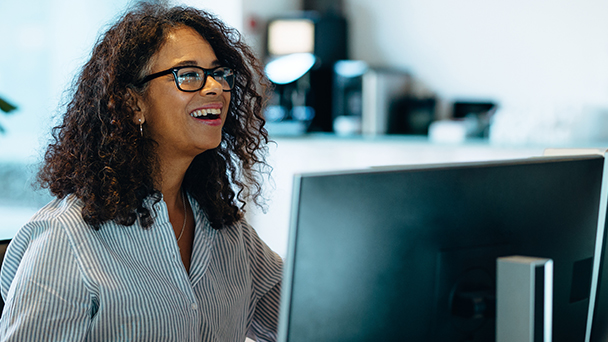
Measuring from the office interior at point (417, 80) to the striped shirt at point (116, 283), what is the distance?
7.67ft

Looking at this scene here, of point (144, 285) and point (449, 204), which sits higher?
point (449, 204)

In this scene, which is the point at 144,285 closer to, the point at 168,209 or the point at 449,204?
the point at 168,209

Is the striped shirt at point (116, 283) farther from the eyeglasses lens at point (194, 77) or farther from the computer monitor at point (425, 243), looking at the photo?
the computer monitor at point (425, 243)

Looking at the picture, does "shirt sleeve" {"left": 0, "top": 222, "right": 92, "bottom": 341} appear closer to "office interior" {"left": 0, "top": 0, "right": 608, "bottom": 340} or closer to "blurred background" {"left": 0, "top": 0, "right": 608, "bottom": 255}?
"office interior" {"left": 0, "top": 0, "right": 608, "bottom": 340}

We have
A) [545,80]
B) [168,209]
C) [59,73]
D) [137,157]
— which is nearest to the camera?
[137,157]

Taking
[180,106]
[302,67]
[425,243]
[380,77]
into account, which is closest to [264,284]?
[180,106]

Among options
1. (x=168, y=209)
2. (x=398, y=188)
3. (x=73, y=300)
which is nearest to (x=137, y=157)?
(x=168, y=209)

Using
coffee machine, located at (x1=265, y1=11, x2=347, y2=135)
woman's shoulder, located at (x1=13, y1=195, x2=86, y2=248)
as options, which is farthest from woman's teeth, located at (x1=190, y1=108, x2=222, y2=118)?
coffee machine, located at (x1=265, y1=11, x2=347, y2=135)

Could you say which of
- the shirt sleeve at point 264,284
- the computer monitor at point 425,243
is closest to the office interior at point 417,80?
the shirt sleeve at point 264,284

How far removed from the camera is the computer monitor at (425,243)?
0.67m

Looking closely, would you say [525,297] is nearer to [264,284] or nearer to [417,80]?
[264,284]

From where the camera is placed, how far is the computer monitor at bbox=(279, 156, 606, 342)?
0.67 metres

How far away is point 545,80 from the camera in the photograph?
394 centimetres

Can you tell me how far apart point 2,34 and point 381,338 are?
400cm
